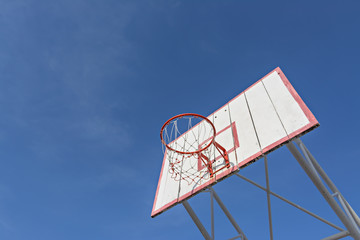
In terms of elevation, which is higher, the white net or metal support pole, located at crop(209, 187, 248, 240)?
the white net

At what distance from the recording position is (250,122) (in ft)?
18.0

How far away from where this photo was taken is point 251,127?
5.35 m

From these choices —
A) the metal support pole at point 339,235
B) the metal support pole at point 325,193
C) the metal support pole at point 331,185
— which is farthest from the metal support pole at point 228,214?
the metal support pole at point 325,193

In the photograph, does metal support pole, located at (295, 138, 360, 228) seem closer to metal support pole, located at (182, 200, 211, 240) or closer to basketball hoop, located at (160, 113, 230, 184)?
basketball hoop, located at (160, 113, 230, 184)

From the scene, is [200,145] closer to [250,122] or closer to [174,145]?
[174,145]

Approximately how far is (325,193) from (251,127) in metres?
1.76

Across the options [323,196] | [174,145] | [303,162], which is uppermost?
[174,145]

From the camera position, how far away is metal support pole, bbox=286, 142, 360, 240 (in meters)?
4.43

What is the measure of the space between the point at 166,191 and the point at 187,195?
94 centimetres

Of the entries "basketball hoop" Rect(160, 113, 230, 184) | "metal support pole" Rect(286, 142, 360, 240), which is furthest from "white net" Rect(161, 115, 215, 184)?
"metal support pole" Rect(286, 142, 360, 240)

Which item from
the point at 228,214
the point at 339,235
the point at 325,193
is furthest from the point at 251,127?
the point at 228,214

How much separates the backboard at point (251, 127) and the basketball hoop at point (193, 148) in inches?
2.7

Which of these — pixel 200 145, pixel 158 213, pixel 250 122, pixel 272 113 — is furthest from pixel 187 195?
pixel 272 113

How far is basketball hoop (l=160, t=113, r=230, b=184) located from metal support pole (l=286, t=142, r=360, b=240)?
1.25 m
